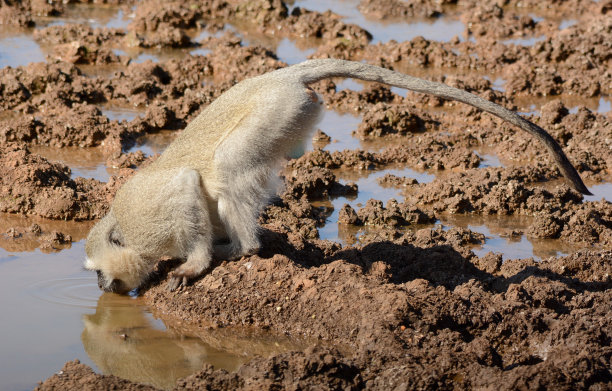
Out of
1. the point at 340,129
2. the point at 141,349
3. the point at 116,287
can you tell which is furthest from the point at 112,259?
the point at 340,129

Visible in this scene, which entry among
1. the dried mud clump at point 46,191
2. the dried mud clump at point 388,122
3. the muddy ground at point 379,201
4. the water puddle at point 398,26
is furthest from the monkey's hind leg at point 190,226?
the water puddle at point 398,26

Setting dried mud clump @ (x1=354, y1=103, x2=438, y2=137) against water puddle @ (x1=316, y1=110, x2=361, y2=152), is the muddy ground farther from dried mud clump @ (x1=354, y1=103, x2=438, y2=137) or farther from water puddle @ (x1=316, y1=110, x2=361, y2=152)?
water puddle @ (x1=316, y1=110, x2=361, y2=152)

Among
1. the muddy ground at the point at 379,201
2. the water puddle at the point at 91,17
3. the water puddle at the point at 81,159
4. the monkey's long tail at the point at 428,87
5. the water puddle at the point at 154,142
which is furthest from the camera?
the water puddle at the point at 91,17

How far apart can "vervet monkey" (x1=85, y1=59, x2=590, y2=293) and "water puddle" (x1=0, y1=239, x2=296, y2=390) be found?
37 cm

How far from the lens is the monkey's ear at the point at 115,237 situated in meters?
7.35

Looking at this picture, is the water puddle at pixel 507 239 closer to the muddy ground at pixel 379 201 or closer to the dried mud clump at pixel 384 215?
the muddy ground at pixel 379 201

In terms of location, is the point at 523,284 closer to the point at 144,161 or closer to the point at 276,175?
the point at 276,175

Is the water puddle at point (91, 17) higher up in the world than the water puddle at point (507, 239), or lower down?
lower down

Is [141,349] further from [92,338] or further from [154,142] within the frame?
[154,142]

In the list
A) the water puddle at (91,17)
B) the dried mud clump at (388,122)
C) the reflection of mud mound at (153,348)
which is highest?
the reflection of mud mound at (153,348)

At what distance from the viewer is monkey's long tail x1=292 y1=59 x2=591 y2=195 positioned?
6809mm

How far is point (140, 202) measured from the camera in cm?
A: 719

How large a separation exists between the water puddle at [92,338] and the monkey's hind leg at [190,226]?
50cm

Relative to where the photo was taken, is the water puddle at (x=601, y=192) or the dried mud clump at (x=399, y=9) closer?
the water puddle at (x=601, y=192)
